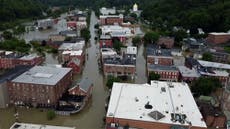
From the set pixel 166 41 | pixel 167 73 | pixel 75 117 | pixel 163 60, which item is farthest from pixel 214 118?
pixel 166 41

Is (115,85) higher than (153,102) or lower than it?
higher

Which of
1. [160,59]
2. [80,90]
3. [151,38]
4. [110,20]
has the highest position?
[110,20]

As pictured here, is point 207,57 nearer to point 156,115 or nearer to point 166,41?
point 166,41

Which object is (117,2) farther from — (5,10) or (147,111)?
(147,111)

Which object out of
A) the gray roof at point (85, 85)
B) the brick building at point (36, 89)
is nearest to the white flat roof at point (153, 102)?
the gray roof at point (85, 85)

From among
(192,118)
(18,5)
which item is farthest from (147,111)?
(18,5)

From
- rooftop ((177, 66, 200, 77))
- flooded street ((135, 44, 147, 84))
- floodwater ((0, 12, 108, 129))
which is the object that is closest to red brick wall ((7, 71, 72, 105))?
floodwater ((0, 12, 108, 129))

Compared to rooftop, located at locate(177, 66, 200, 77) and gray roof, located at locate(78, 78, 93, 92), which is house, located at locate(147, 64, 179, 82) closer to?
rooftop, located at locate(177, 66, 200, 77)
